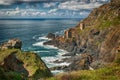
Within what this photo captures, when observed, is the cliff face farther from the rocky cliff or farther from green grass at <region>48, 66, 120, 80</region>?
green grass at <region>48, 66, 120, 80</region>

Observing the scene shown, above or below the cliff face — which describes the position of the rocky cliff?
above

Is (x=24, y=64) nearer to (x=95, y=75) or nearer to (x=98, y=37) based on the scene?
(x=95, y=75)

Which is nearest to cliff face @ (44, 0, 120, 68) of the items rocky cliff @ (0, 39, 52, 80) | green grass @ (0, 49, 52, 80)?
green grass @ (0, 49, 52, 80)

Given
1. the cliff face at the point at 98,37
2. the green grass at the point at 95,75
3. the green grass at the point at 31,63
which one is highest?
the green grass at the point at 95,75

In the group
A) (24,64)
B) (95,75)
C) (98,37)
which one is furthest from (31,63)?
(98,37)

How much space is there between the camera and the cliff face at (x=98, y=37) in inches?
4617

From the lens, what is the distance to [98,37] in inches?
5443

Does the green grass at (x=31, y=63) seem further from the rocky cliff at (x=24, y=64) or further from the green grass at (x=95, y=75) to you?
the green grass at (x=95, y=75)

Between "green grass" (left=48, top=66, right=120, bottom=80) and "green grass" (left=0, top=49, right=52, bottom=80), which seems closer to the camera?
"green grass" (left=48, top=66, right=120, bottom=80)

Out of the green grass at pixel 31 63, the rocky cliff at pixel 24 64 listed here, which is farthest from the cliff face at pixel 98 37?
the rocky cliff at pixel 24 64

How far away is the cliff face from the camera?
117262mm

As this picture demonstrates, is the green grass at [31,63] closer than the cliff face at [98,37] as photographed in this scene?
Yes

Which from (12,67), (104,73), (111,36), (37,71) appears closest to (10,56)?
(12,67)

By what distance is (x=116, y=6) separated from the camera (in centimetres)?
18175
